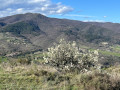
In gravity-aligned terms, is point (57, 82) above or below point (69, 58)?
below

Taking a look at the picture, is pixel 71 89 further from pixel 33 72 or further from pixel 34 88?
pixel 33 72

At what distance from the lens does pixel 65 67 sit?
35.0ft

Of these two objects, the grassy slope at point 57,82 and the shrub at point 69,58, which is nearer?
the grassy slope at point 57,82

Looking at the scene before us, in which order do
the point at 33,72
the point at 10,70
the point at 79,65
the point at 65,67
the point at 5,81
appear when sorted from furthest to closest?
the point at 79,65 < the point at 65,67 < the point at 10,70 < the point at 33,72 < the point at 5,81

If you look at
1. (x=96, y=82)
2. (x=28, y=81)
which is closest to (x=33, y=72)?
(x=28, y=81)

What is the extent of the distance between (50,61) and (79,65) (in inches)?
92.9

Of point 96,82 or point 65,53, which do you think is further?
point 65,53

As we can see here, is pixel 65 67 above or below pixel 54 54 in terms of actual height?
below

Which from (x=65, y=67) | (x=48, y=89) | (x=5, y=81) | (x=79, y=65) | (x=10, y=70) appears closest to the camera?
(x=48, y=89)

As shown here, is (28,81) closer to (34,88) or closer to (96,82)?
(34,88)

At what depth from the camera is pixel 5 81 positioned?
24.5 ft

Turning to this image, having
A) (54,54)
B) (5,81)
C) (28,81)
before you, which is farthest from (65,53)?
(5,81)

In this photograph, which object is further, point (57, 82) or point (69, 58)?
point (69, 58)

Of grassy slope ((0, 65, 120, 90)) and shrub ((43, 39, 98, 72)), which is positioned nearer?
grassy slope ((0, 65, 120, 90))
